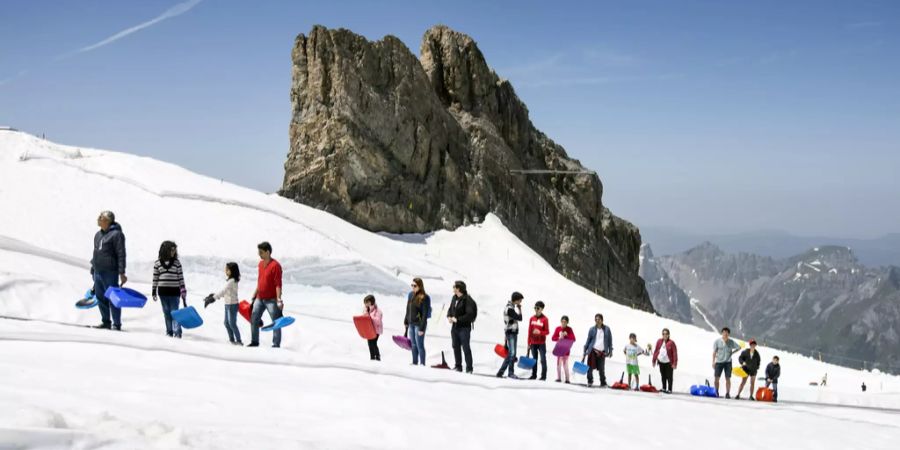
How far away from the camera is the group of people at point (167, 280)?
1190 cm

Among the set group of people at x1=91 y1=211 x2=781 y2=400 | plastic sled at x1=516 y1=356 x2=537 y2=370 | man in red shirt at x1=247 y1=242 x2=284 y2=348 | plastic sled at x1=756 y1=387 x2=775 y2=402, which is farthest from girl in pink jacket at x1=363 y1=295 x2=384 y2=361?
plastic sled at x1=756 y1=387 x2=775 y2=402

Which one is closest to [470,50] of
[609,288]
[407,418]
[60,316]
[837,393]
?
[609,288]

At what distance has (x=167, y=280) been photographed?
12.5 m

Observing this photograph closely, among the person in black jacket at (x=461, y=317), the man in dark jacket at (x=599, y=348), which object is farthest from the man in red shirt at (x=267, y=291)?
the man in dark jacket at (x=599, y=348)

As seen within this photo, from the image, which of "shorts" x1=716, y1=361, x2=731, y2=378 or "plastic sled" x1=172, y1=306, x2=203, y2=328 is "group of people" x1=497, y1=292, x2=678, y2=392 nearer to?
"shorts" x1=716, y1=361, x2=731, y2=378

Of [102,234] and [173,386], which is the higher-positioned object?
[102,234]

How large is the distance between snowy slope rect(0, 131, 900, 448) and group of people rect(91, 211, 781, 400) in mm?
751

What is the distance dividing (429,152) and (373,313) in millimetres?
27965

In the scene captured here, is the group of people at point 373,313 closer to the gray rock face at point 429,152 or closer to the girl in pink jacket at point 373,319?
the girl in pink jacket at point 373,319

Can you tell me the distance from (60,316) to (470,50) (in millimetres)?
39110

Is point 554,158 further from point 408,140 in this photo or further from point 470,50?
point 408,140

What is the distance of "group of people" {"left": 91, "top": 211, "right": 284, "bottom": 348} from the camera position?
1190 centimetres

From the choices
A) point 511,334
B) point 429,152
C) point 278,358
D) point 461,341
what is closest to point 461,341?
point 461,341

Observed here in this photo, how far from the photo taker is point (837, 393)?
2206cm
